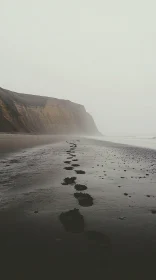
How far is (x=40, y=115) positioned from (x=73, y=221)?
74.9 m

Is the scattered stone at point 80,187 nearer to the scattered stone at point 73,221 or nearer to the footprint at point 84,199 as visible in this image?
the footprint at point 84,199

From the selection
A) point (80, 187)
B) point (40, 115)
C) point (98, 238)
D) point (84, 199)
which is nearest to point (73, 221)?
point (98, 238)

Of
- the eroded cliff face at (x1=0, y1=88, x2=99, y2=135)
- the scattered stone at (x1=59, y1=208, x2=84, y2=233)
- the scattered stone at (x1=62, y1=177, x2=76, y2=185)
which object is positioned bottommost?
the scattered stone at (x1=62, y1=177, x2=76, y2=185)

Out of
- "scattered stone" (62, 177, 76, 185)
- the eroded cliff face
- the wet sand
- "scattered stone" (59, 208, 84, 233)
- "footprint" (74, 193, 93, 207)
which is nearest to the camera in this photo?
the wet sand

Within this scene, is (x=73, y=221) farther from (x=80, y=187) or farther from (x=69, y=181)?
(x=69, y=181)

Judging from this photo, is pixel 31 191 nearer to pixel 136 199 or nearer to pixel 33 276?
pixel 136 199

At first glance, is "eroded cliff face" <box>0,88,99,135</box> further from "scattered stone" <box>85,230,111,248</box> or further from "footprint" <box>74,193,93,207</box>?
"scattered stone" <box>85,230,111,248</box>

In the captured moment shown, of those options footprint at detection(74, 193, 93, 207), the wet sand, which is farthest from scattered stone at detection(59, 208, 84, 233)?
footprint at detection(74, 193, 93, 207)

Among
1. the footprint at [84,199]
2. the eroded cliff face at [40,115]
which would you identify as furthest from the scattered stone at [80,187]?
the eroded cliff face at [40,115]

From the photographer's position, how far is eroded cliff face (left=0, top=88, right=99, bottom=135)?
182 ft

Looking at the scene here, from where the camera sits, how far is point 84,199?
18.8 feet

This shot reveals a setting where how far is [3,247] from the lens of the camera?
3193mm

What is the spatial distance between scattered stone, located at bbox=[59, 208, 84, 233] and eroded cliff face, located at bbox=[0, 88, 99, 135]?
50344 mm

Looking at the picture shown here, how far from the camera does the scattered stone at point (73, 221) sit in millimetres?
3822
